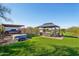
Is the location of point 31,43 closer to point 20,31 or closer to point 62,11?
point 20,31

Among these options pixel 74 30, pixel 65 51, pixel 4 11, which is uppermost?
pixel 4 11

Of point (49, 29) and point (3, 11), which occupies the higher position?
A: point (3, 11)

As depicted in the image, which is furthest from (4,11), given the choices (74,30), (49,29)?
(74,30)

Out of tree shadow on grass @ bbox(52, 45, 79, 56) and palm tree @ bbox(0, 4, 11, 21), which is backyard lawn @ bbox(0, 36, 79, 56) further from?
palm tree @ bbox(0, 4, 11, 21)

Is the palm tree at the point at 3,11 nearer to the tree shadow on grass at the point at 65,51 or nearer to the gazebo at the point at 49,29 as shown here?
the gazebo at the point at 49,29

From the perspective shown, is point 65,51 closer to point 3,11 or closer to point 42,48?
point 42,48

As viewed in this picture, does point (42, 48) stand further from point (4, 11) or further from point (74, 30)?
point (4, 11)

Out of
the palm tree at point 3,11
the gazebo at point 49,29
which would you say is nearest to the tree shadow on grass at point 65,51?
the gazebo at point 49,29
